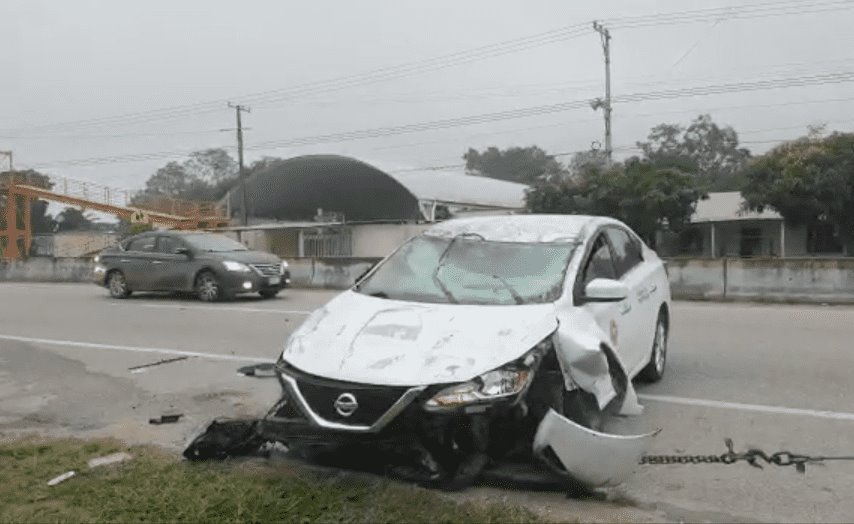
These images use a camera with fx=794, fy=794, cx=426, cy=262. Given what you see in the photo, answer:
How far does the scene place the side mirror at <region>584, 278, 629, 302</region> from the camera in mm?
5098

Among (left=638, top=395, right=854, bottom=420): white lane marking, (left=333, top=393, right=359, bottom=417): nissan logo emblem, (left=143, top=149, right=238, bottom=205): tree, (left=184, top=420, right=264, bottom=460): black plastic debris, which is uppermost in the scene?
(left=143, top=149, right=238, bottom=205): tree

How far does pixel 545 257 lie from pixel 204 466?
8.61 feet

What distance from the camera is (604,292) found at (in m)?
5.10

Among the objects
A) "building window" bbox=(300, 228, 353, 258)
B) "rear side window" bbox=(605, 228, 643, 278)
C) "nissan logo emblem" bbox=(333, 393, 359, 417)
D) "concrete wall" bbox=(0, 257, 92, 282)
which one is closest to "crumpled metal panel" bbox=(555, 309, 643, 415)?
"nissan logo emblem" bbox=(333, 393, 359, 417)

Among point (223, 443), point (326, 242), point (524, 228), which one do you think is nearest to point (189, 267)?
point (524, 228)

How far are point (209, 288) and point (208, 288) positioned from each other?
0.08 ft

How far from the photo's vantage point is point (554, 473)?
427cm

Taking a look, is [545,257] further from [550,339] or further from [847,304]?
[847,304]

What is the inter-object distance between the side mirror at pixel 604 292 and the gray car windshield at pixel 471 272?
0.71 feet

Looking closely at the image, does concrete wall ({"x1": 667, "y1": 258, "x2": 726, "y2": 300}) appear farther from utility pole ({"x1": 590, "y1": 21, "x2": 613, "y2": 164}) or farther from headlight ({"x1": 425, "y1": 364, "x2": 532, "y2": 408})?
utility pole ({"x1": 590, "y1": 21, "x2": 613, "y2": 164})

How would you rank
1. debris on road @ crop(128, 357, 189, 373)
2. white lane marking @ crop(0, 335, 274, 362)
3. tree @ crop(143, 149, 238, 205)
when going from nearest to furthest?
debris on road @ crop(128, 357, 189, 373)
white lane marking @ crop(0, 335, 274, 362)
tree @ crop(143, 149, 238, 205)

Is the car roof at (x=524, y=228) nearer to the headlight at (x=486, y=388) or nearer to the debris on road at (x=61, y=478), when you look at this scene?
the headlight at (x=486, y=388)

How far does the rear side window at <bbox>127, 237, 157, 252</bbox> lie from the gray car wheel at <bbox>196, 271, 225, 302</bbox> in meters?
1.67

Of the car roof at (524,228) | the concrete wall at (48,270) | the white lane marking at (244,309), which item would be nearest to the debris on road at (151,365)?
the car roof at (524,228)
